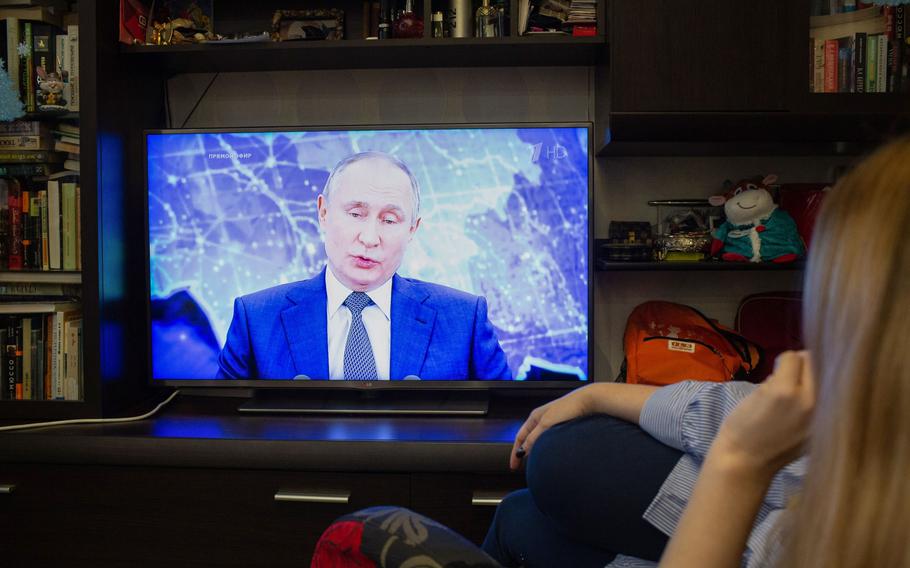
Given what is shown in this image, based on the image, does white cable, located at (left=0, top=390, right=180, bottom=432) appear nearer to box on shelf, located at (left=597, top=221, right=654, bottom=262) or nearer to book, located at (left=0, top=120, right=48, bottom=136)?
book, located at (left=0, top=120, right=48, bottom=136)

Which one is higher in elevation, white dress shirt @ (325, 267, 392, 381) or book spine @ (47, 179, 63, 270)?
book spine @ (47, 179, 63, 270)

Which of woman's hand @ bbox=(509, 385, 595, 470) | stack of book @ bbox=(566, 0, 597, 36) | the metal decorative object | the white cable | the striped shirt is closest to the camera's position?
the striped shirt

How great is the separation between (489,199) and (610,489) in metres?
1.44

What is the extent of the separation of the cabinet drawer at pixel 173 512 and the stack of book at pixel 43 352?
27cm

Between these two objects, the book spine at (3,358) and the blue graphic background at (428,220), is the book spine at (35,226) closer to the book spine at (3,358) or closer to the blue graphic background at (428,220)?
the book spine at (3,358)

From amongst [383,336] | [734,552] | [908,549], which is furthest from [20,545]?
[908,549]

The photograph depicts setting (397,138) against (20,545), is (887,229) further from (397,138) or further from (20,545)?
(20,545)

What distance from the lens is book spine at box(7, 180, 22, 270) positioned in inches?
85.9

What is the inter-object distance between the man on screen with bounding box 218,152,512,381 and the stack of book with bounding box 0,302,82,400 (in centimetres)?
57

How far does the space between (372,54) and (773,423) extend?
6.04 feet

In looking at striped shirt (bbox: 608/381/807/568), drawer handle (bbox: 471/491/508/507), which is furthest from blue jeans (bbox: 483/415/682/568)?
drawer handle (bbox: 471/491/508/507)

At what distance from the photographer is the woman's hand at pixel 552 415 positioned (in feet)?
3.43

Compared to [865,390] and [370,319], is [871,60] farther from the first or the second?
[865,390]

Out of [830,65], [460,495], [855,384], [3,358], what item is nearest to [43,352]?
[3,358]
